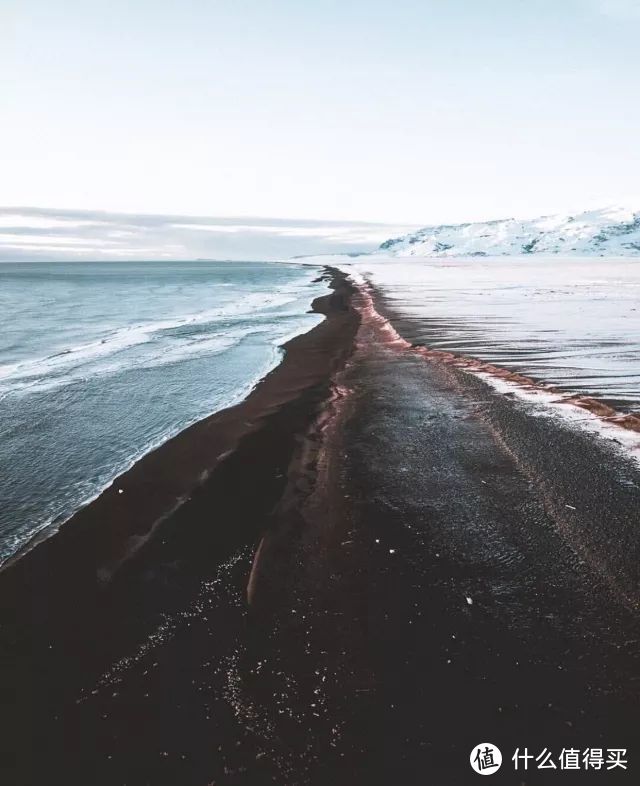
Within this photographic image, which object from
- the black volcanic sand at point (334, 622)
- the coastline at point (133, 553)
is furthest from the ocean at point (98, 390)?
the black volcanic sand at point (334, 622)

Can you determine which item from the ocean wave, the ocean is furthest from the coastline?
the ocean wave

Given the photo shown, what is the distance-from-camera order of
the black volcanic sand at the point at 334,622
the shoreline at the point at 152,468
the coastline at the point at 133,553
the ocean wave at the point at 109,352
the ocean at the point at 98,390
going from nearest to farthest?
the black volcanic sand at the point at 334,622
the coastline at the point at 133,553
the shoreline at the point at 152,468
the ocean at the point at 98,390
the ocean wave at the point at 109,352

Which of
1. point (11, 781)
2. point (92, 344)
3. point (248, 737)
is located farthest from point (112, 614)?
point (92, 344)

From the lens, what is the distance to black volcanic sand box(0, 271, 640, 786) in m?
4.10

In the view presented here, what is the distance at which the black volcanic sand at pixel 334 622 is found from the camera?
4.10 meters

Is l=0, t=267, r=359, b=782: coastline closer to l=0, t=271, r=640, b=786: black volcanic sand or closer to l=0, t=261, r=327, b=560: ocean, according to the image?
l=0, t=271, r=640, b=786: black volcanic sand

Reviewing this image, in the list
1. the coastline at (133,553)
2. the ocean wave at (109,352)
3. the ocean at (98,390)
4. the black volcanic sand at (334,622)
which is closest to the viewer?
the black volcanic sand at (334,622)

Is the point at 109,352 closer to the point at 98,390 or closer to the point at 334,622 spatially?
the point at 98,390

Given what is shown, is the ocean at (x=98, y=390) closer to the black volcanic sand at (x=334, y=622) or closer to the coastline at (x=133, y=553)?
the coastline at (x=133, y=553)

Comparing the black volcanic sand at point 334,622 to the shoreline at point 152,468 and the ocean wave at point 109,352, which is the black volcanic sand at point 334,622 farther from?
the ocean wave at point 109,352

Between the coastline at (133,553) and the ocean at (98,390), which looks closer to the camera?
the coastline at (133,553)

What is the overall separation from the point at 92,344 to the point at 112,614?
24.1 meters

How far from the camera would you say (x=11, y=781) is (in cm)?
394

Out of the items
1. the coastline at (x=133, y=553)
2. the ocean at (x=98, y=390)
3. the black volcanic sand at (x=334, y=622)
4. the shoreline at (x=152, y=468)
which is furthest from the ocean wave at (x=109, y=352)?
the black volcanic sand at (x=334, y=622)
